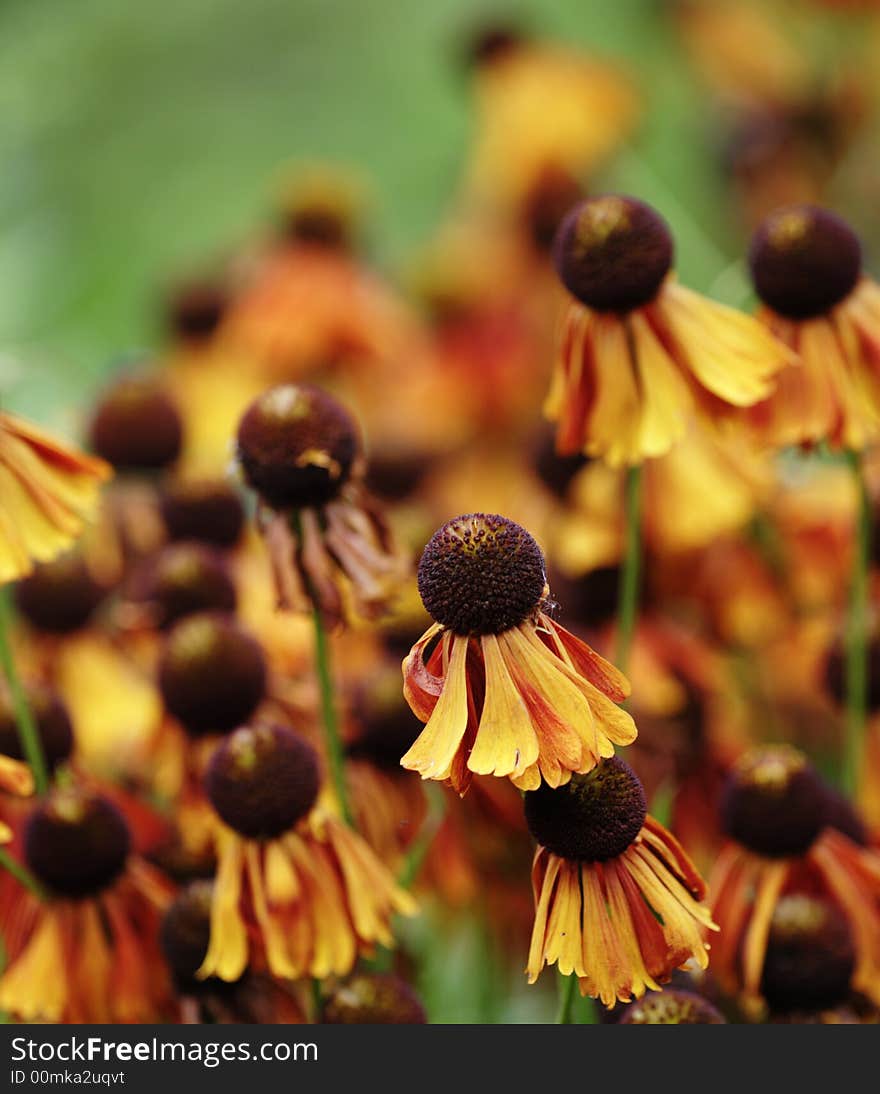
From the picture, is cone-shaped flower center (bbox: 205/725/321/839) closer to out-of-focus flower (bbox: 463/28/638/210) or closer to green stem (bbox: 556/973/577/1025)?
green stem (bbox: 556/973/577/1025)

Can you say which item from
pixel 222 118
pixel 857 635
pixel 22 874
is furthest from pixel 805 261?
pixel 222 118

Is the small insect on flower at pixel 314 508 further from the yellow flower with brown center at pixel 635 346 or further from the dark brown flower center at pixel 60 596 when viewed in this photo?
the dark brown flower center at pixel 60 596

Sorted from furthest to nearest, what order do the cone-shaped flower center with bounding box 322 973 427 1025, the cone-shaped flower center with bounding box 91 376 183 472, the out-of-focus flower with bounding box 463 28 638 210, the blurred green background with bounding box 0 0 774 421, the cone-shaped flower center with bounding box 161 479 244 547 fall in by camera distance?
the blurred green background with bounding box 0 0 774 421, the out-of-focus flower with bounding box 463 28 638 210, the cone-shaped flower center with bounding box 91 376 183 472, the cone-shaped flower center with bounding box 161 479 244 547, the cone-shaped flower center with bounding box 322 973 427 1025

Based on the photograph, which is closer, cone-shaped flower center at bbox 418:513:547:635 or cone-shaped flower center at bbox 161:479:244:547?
cone-shaped flower center at bbox 418:513:547:635

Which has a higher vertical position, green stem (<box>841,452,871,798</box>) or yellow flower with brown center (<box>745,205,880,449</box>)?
yellow flower with brown center (<box>745,205,880,449</box>)

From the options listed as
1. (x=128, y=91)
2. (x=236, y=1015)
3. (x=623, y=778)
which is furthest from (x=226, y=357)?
(x=128, y=91)

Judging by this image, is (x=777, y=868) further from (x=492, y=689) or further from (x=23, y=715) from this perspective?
(x=23, y=715)

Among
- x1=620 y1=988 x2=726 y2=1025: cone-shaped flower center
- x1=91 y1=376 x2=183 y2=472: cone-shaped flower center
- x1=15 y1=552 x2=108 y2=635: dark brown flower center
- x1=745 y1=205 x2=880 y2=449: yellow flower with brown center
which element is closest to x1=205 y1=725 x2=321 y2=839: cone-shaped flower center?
x1=620 y1=988 x2=726 y2=1025: cone-shaped flower center
